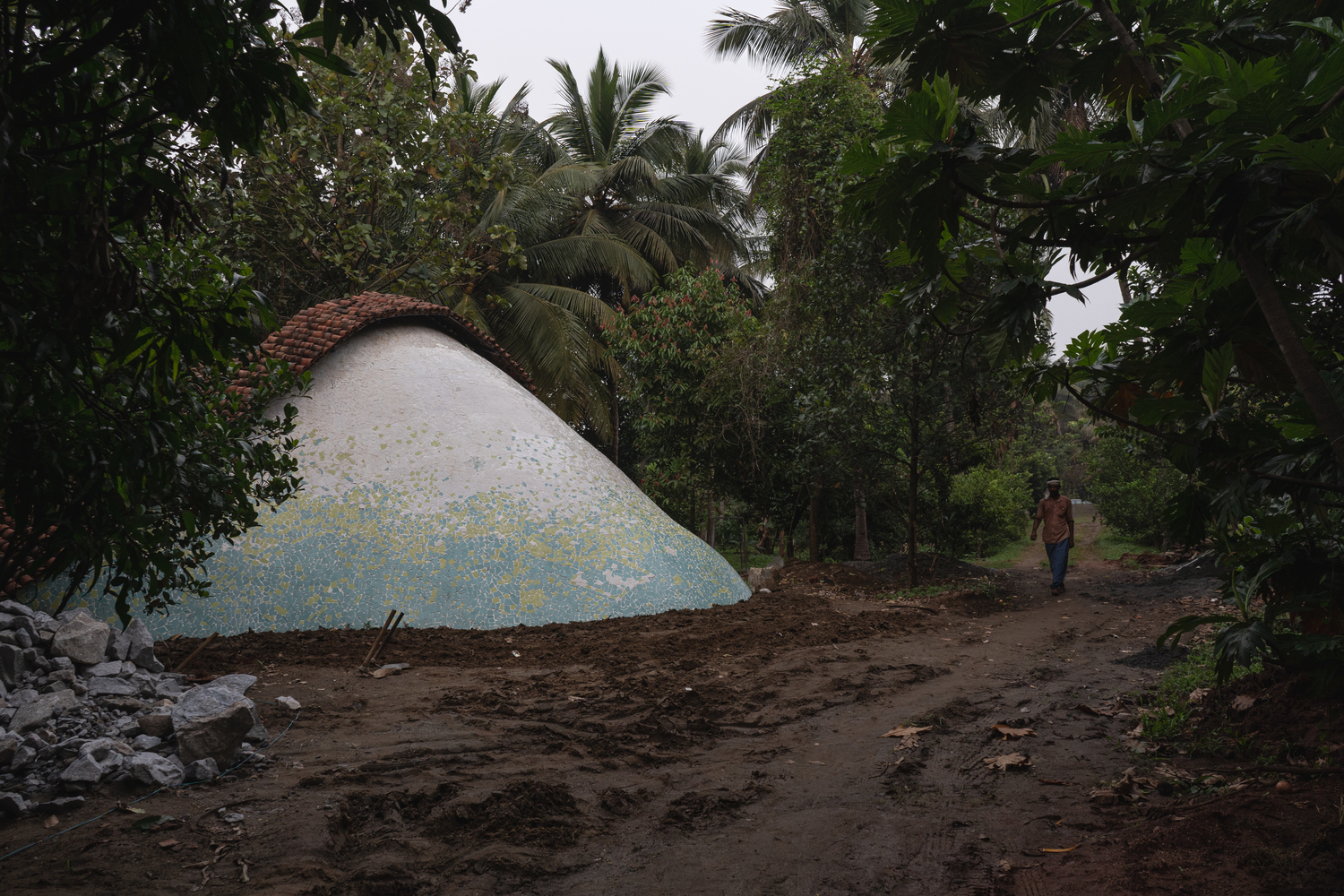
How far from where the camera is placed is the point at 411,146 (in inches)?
552

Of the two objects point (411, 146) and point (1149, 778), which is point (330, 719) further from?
point (411, 146)

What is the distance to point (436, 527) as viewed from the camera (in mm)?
8992

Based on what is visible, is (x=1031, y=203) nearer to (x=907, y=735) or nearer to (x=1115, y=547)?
(x=907, y=735)

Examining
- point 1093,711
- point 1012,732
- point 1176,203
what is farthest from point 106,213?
point 1093,711

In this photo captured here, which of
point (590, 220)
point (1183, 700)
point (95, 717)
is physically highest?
point (590, 220)

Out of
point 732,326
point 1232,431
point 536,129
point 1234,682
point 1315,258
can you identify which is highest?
point 536,129

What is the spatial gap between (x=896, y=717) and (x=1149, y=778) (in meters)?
1.85

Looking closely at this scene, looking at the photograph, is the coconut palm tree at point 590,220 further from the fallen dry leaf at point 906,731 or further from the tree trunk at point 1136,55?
the tree trunk at point 1136,55

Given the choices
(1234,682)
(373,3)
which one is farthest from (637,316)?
(373,3)

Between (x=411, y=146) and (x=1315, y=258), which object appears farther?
(x=411, y=146)

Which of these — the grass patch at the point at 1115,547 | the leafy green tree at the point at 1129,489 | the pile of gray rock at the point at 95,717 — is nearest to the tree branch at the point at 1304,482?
the pile of gray rock at the point at 95,717

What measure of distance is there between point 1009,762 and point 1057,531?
7.89m

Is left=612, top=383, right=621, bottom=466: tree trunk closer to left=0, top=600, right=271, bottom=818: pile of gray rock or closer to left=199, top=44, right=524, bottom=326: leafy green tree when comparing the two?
left=199, top=44, right=524, bottom=326: leafy green tree

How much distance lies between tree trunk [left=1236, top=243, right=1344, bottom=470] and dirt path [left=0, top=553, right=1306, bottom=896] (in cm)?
158
